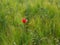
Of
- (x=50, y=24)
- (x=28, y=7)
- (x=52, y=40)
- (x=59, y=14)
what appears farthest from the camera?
Answer: (x=28, y=7)

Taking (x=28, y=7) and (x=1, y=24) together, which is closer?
(x=1, y=24)

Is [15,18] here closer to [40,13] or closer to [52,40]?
[40,13]

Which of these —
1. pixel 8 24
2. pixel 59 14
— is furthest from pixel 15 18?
pixel 59 14

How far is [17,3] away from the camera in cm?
288

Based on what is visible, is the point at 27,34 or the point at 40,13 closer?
the point at 27,34

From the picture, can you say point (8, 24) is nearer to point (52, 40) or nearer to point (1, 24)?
point (1, 24)

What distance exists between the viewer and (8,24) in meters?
2.43

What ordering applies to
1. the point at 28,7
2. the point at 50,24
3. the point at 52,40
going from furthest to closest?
1. the point at 28,7
2. the point at 50,24
3. the point at 52,40

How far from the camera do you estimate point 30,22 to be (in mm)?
2459

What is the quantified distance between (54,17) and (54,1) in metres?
0.43

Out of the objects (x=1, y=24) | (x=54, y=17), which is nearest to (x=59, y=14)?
(x=54, y=17)

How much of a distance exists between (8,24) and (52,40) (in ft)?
1.70

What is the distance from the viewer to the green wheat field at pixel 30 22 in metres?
2.21

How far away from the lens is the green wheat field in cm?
221
